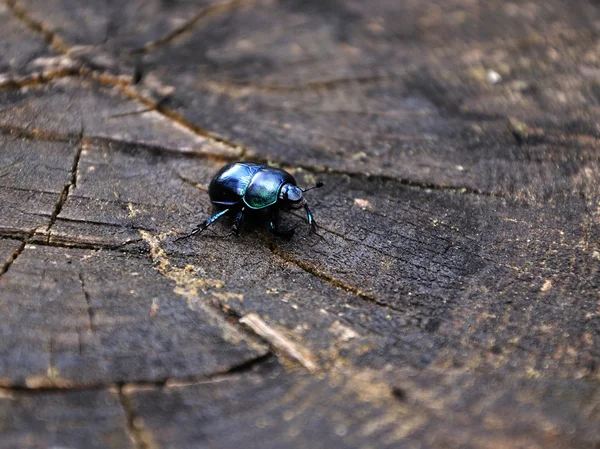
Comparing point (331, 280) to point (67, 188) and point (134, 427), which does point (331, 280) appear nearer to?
point (134, 427)

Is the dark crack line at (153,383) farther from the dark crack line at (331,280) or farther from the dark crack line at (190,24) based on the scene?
the dark crack line at (190,24)

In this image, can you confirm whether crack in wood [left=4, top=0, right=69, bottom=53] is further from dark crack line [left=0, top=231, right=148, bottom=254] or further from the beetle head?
the beetle head

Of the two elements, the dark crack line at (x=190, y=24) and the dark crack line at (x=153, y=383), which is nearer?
the dark crack line at (x=153, y=383)

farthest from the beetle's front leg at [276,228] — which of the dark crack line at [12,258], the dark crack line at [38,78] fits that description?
the dark crack line at [38,78]

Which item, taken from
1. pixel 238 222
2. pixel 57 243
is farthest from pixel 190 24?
pixel 57 243

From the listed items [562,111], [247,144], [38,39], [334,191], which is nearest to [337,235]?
[334,191]

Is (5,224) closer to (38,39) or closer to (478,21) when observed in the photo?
(38,39)
